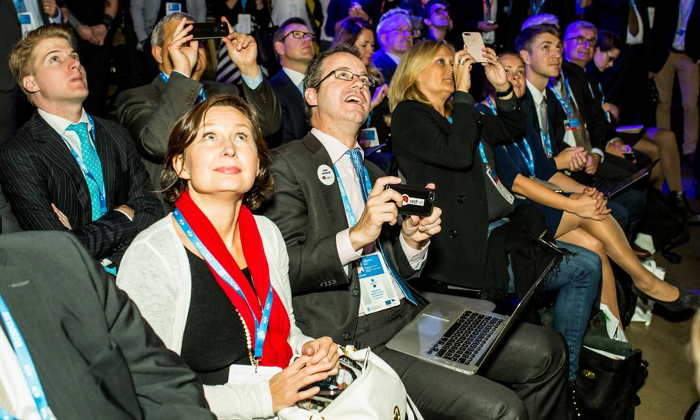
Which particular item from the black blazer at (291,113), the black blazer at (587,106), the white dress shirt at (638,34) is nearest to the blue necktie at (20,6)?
the black blazer at (291,113)

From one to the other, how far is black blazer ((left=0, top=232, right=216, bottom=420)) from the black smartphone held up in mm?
960

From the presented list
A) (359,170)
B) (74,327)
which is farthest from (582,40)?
(74,327)

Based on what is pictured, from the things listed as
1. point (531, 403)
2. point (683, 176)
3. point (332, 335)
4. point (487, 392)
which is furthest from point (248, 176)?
point (683, 176)

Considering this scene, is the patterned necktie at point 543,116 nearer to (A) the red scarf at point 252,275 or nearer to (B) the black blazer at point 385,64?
(B) the black blazer at point 385,64

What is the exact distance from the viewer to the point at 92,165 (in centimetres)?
248

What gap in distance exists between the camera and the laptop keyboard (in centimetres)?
204

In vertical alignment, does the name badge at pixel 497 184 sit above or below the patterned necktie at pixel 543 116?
below

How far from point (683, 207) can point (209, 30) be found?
4.19 m

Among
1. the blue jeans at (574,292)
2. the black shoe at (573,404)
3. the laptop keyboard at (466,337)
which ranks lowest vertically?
the black shoe at (573,404)

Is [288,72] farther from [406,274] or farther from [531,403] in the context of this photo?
[531,403]

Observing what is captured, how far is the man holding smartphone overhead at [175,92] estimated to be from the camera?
259cm

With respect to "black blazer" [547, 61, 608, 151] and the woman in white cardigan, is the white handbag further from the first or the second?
"black blazer" [547, 61, 608, 151]

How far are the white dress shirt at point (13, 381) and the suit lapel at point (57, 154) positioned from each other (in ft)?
4.78

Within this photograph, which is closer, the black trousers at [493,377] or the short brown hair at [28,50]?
the black trousers at [493,377]
